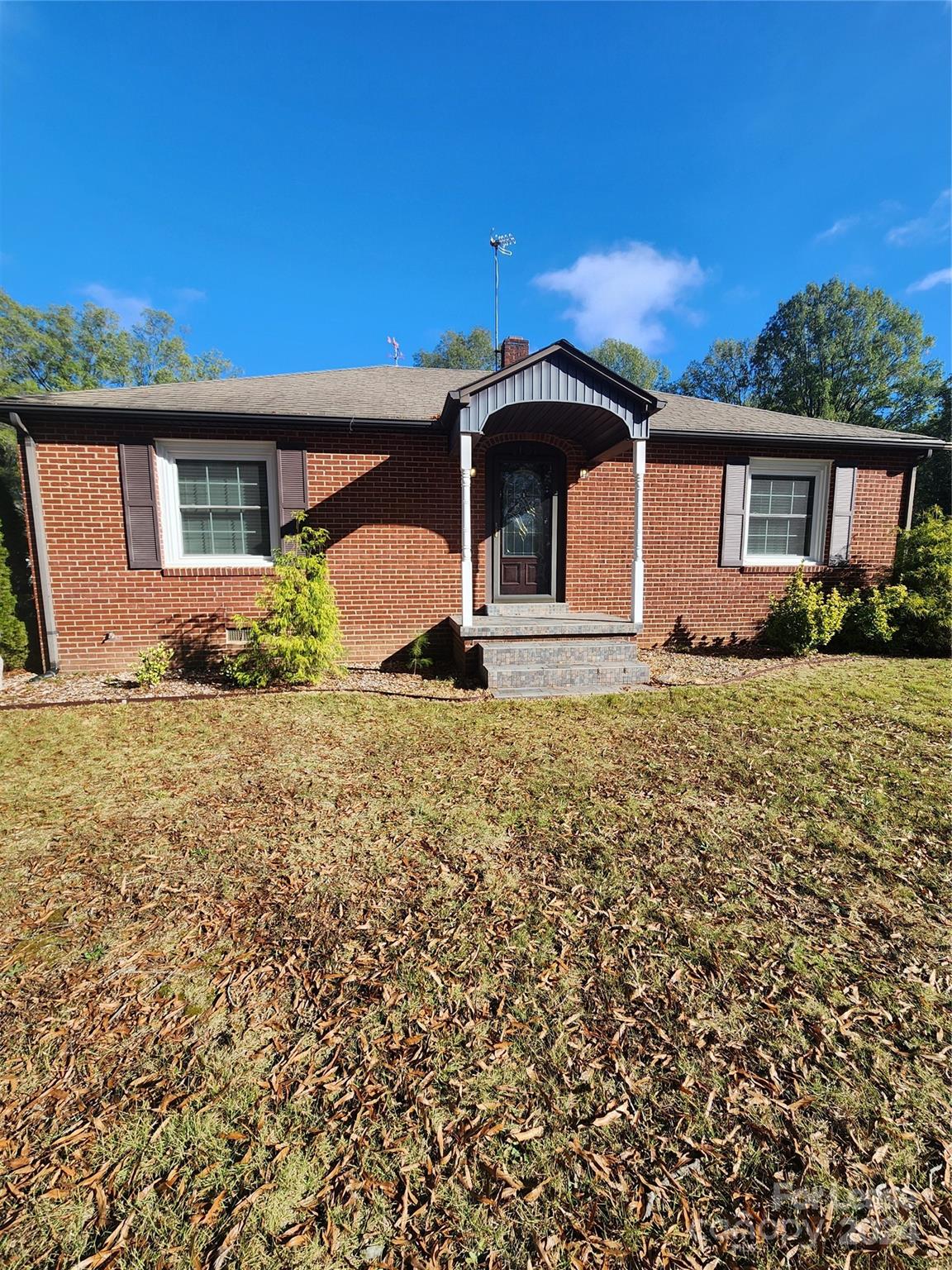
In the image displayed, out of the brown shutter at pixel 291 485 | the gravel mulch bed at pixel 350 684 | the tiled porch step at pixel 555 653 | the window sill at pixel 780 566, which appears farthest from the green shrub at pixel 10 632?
the window sill at pixel 780 566

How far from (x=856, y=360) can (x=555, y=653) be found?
117ft

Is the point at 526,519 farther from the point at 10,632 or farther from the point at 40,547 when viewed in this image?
the point at 10,632

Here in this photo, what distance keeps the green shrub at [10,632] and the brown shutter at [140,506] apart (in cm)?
171

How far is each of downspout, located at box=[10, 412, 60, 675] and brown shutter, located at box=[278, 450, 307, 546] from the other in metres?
2.85

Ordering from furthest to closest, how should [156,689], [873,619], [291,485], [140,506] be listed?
[873,619] → [291,485] → [140,506] → [156,689]

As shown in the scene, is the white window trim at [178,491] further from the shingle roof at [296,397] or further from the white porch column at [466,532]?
the white porch column at [466,532]

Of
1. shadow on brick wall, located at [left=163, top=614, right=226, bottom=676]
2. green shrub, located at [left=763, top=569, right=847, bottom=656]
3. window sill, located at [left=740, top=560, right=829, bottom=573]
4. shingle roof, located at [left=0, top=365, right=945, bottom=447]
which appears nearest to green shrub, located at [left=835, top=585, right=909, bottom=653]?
green shrub, located at [left=763, top=569, right=847, bottom=656]

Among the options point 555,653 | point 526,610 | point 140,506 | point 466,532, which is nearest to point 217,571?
point 140,506

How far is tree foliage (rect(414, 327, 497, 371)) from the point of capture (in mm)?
39875

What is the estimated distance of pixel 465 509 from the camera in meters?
6.89

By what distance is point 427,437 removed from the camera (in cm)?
761

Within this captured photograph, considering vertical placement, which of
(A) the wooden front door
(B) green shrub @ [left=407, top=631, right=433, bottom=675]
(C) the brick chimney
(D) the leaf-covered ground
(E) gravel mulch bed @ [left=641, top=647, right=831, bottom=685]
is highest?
(C) the brick chimney

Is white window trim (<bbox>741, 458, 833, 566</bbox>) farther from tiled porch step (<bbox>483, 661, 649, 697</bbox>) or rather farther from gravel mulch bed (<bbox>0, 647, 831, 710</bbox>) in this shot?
tiled porch step (<bbox>483, 661, 649, 697</bbox>)

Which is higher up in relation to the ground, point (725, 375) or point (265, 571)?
point (725, 375)
